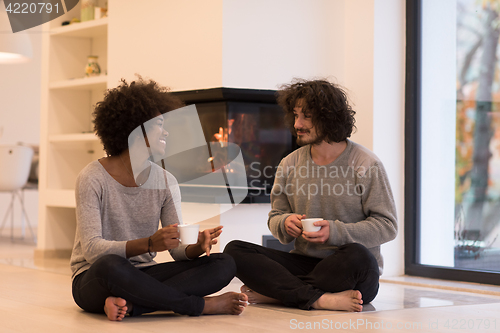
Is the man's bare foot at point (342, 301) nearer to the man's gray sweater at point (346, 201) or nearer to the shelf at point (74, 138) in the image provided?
the man's gray sweater at point (346, 201)

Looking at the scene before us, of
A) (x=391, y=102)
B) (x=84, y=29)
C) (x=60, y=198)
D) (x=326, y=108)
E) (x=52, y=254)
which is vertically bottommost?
(x=52, y=254)

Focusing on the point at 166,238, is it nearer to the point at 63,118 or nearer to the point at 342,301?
the point at 342,301

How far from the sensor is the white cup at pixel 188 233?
183 cm

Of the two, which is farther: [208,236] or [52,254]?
[52,254]

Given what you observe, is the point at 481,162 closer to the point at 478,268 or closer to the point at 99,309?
the point at 478,268

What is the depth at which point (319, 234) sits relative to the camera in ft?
7.10

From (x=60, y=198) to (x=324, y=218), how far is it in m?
2.33

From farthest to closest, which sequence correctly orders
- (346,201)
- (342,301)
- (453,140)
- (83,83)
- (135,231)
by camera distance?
1. (83,83)
2. (453,140)
3. (346,201)
4. (342,301)
5. (135,231)

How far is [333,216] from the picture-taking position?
237 centimetres

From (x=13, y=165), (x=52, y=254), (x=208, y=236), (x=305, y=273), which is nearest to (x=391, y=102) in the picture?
(x=305, y=273)

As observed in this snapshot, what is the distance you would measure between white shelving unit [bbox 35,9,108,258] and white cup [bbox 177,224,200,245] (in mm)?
2471

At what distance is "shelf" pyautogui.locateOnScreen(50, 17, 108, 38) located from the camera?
4035mm

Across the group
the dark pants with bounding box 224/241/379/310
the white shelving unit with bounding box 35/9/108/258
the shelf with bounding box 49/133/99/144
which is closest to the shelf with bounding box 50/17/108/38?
the white shelving unit with bounding box 35/9/108/258

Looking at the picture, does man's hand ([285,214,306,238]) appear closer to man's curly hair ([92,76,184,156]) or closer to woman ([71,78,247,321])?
woman ([71,78,247,321])
